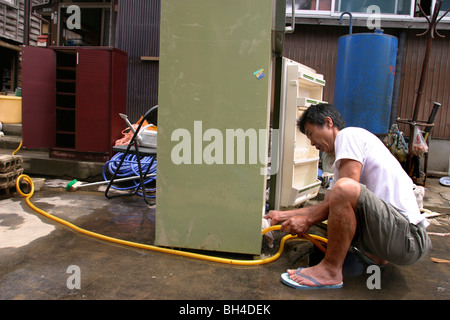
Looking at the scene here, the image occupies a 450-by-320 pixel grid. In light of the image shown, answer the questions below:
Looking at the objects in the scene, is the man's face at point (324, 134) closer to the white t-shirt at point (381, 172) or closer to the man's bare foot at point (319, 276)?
the white t-shirt at point (381, 172)

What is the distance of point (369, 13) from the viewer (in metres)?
6.59

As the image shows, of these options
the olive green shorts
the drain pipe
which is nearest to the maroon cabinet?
the olive green shorts

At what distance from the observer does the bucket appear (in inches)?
310

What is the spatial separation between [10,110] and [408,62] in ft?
27.3

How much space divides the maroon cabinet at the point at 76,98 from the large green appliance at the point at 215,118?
307 cm

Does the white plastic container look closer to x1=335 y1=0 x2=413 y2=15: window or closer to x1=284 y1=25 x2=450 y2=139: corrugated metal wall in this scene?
x1=284 y1=25 x2=450 y2=139: corrugated metal wall

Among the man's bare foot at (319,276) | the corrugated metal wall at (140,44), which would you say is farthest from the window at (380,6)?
the man's bare foot at (319,276)

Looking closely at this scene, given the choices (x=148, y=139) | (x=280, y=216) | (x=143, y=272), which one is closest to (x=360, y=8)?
(x=148, y=139)

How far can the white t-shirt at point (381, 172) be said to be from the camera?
8.02 ft

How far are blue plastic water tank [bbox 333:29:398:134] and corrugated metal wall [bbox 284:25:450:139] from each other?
1.15 metres

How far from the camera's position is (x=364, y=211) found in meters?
2.39

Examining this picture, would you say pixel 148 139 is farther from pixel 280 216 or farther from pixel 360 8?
pixel 360 8

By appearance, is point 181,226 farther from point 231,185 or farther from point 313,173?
point 313,173

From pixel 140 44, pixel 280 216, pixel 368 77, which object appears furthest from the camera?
pixel 140 44
